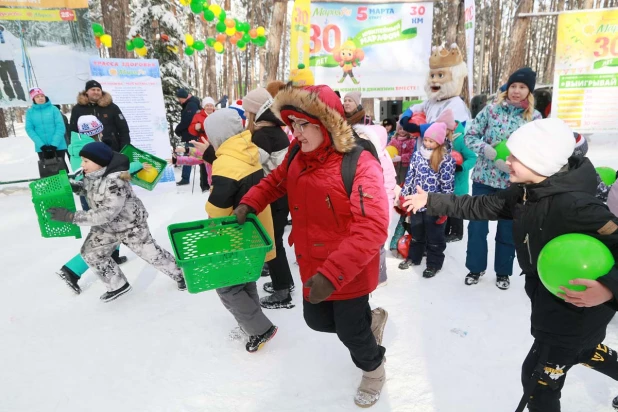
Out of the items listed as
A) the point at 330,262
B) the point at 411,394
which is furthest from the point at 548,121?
the point at 411,394

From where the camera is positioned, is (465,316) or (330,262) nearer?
(330,262)

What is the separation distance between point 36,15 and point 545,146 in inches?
382

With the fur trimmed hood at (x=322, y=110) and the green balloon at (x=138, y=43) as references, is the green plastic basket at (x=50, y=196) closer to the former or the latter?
the fur trimmed hood at (x=322, y=110)

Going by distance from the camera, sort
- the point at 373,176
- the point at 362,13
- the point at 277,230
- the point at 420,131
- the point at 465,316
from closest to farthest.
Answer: the point at 373,176 < the point at 465,316 < the point at 277,230 < the point at 420,131 < the point at 362,13

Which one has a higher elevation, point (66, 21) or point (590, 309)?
point (66, 21)

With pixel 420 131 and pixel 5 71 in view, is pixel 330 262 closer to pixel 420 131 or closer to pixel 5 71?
pixel 420 131

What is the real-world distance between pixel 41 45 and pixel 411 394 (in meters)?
9.47

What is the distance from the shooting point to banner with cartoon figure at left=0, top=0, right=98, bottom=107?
773 cm

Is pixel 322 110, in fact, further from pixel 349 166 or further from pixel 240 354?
pixel 240 354

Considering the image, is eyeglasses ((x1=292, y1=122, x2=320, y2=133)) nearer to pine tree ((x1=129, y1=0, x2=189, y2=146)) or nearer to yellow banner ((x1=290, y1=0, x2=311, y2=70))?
yellow banner ((x1=290, y1=0, x2=311, y2=70))

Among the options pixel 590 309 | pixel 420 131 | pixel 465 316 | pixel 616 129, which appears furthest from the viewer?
pixel 616 129

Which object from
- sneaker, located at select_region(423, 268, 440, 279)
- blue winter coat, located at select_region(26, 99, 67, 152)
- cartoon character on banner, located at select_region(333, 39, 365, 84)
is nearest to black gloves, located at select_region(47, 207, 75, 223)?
sneaker, located at select_region(423, 268, 440, 279)

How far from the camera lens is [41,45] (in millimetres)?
7953

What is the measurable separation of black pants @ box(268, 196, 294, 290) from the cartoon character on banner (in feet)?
16.7
